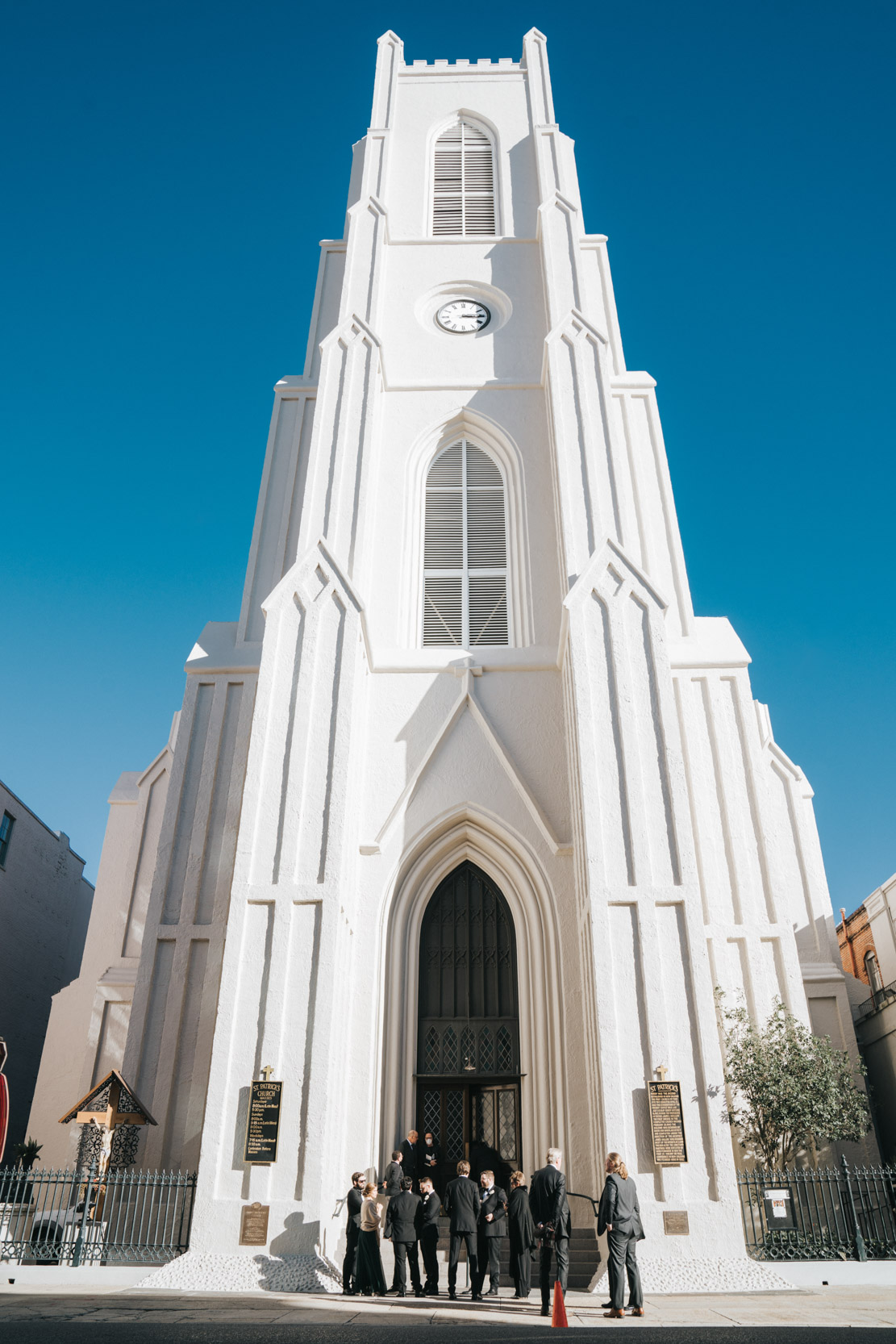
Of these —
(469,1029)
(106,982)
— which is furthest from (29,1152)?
(469,1029)

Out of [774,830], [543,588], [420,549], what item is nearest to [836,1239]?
[774,830]

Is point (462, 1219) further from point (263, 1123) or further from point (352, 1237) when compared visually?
point (263, 1123)

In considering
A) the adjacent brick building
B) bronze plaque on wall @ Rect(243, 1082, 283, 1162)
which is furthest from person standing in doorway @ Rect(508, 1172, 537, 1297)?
the adjacent brick building

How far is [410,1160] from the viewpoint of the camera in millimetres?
13000

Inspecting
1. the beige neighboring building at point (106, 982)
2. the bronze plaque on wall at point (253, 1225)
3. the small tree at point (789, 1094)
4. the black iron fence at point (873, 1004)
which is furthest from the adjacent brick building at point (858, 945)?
the bronze plaque on wall at point (253, 1225)

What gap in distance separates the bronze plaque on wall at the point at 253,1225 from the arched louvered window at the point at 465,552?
9612mm

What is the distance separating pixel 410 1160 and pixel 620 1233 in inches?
190

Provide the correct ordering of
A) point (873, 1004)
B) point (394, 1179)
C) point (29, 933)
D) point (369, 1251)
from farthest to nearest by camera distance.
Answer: point (29, 933), point (873, 1004), point (394, 1179), point (369, 1251)

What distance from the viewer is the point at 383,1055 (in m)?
14.3

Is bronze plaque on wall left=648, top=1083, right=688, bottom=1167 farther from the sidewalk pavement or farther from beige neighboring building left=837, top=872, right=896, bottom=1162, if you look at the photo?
beige neighboring building left=837, top=872, right=896, bottom=1162

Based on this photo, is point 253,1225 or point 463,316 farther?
point 463,316

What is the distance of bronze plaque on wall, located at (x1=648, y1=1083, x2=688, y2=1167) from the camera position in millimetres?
11336

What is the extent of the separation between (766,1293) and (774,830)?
744 cm

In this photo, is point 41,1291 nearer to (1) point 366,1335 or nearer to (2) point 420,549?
(1) point 366,1335
